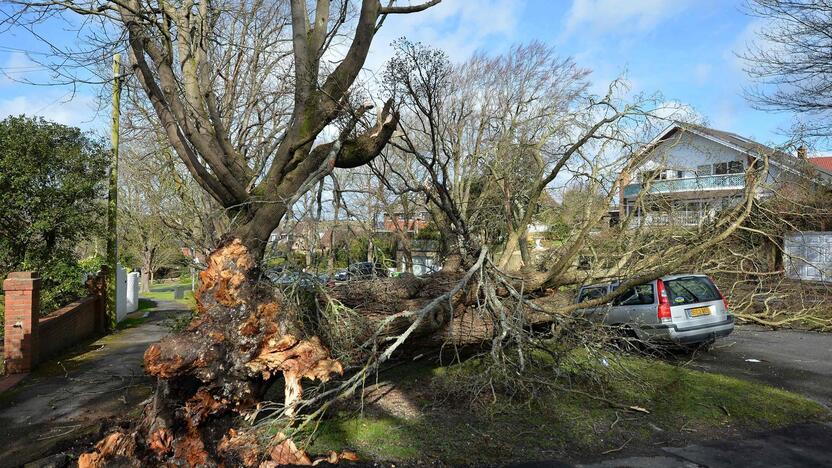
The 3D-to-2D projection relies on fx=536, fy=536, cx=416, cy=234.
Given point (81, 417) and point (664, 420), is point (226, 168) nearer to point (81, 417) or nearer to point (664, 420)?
point (81, 417)

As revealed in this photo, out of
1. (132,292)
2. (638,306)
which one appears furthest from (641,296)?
(132,292)

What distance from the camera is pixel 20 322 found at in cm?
845

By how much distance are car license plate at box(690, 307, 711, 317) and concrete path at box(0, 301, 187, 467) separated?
8135 mm

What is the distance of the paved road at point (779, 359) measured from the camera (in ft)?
23.8

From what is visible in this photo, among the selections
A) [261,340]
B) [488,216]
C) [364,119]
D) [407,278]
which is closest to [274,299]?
[261,340]

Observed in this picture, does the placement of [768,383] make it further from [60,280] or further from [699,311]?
[60,280]

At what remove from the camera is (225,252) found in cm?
554

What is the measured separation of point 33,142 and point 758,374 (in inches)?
546

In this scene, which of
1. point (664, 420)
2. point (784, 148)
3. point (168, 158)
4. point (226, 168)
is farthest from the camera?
point (168, 158)

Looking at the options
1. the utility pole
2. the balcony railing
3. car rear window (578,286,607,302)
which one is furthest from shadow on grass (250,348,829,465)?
the utility pole

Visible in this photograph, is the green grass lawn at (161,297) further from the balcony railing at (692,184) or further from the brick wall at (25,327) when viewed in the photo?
the balcony railing at (692,184)

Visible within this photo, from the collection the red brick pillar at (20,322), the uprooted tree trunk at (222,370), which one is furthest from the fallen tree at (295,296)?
the red brick pillar at (20,322)

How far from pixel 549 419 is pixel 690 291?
4.53m

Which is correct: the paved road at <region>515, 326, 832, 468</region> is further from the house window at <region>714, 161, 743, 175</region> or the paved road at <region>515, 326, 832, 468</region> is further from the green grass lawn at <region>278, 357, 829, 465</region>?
the house window at <region>714, 161, 743, 175</region>
